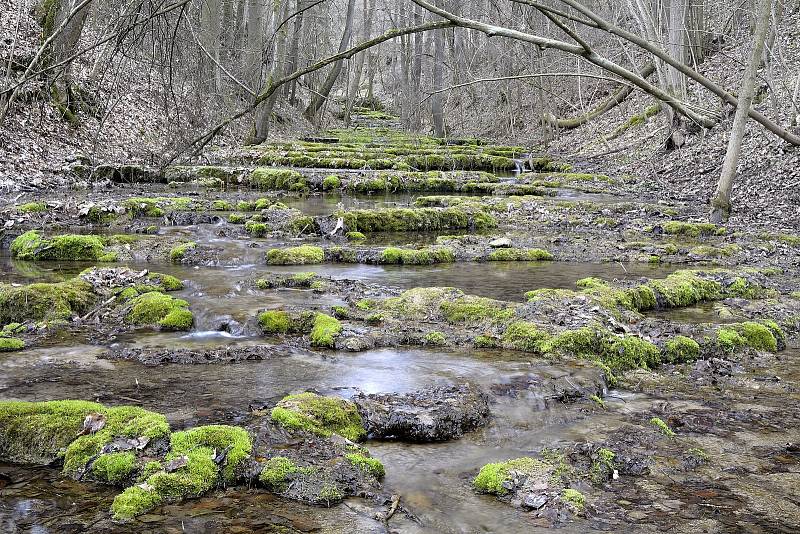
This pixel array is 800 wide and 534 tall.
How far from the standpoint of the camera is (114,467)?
124 inches

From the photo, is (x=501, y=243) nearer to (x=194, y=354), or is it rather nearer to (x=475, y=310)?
(x=475, y=310)

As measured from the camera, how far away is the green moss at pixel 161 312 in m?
5.77

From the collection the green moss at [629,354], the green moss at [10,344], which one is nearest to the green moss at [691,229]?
the green moss at [629,354]

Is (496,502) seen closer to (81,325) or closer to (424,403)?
(424,403)

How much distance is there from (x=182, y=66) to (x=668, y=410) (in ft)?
12.9

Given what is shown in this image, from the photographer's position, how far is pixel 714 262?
27.9 ft

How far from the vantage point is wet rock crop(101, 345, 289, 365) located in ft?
16.0

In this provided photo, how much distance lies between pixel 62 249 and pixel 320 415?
20.2 ft

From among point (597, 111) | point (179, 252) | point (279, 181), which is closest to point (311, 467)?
point (179, 252)

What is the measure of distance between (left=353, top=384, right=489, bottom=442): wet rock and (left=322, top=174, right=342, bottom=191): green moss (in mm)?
12051

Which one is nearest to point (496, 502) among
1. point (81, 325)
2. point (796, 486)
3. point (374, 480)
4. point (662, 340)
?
point (374, 480)

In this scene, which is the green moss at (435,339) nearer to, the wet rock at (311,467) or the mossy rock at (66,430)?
the wet rock at (311,467)

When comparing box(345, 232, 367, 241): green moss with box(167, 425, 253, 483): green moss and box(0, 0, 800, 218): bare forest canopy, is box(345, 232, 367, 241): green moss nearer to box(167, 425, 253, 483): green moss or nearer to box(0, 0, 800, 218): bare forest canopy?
box(0, 0, 800, 218): bare forest canopy

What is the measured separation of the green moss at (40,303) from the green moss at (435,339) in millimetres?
3398
